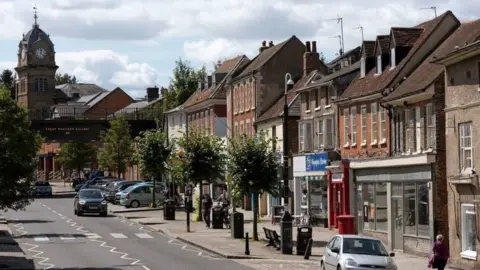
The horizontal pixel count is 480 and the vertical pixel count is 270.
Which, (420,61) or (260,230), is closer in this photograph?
(420,61)

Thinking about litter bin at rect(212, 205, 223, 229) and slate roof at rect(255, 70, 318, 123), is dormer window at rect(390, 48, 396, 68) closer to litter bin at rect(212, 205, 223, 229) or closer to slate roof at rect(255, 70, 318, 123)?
slate roof at rect(255, 70, 318, 123)

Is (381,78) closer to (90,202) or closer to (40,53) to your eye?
(90,202)

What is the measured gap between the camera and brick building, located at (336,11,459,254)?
136 feet

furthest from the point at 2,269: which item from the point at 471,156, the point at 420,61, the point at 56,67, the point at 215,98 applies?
the point at 56,67

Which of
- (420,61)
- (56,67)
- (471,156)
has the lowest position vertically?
(471,156)

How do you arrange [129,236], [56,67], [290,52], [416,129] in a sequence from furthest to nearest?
[56,67]
[290,52]
[129,236]
[416,129]

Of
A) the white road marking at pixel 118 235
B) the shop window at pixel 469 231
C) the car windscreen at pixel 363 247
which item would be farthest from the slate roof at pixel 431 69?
the white road marking at pixel 118 235

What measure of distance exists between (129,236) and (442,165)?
18887mm

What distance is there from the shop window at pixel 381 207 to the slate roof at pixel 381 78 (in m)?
4.28

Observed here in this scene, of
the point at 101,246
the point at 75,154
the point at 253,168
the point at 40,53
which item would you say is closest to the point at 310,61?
the point at 253,168

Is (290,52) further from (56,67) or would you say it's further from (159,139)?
(56,67)

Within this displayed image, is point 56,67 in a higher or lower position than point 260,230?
higher

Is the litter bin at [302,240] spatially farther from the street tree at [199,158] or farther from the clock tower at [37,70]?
the clock tower at [37,70]

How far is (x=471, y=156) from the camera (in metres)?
37.2
